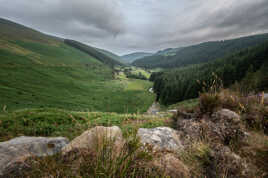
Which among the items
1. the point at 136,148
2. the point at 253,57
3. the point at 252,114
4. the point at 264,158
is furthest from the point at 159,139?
→ the point at 253,57

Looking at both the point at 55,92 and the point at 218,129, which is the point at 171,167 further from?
the point at 55,92

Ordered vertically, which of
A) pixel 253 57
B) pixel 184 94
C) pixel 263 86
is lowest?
pixel 184 94

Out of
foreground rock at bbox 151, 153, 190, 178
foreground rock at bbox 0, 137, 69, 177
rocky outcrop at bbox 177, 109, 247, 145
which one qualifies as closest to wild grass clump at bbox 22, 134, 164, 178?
foreground rock at bbox 151, 153, 190, 178

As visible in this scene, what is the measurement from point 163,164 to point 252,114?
4.23 meters

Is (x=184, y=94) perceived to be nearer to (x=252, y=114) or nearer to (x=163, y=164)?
(x=252, y=114)

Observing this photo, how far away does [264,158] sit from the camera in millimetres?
2182

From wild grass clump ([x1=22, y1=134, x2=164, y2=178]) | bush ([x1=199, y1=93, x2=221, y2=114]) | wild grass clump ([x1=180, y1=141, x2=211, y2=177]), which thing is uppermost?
bush ([x1=199, y1=93, x2=221, y2=114])

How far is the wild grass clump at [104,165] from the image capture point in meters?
1.51

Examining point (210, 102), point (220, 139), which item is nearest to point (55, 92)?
point (210, 102)

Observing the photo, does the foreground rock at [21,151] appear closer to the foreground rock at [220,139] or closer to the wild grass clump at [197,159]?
the wild grass clump at [197,159]

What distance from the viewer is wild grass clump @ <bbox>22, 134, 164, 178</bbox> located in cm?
151

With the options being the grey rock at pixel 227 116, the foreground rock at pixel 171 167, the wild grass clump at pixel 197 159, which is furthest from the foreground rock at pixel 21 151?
the grey rock at pixel 227 116

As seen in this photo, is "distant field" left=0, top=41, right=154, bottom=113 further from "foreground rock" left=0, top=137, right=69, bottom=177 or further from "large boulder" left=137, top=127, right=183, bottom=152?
"foreground rock" left=0, top=137, right=69, bottom=177

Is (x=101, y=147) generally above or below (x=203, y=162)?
above
